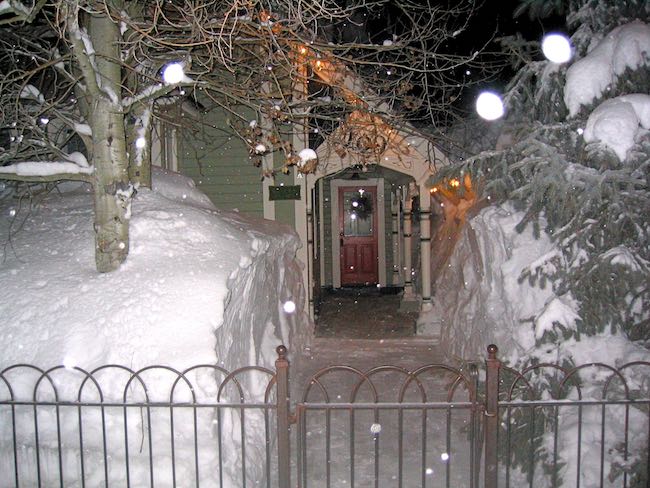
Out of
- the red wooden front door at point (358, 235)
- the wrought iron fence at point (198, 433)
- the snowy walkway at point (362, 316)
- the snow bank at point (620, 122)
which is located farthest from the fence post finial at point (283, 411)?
the red wooden front door at point (358, 235)

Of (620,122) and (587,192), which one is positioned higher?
(620,122)

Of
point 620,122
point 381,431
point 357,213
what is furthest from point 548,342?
point 357,213

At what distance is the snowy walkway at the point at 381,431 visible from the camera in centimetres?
478

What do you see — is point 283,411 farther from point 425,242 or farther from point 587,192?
point 425,242

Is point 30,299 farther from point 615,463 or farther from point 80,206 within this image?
point 615,463

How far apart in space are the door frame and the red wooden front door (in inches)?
4.1

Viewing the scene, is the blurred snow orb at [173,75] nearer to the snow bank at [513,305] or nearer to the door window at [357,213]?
the snow bank at [513,305]

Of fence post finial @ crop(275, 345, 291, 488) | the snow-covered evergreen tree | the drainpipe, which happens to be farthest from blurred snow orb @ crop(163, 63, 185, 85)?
the drainpipe

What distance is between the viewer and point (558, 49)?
5.12 metres

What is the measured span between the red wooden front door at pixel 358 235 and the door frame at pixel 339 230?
0.34 ft

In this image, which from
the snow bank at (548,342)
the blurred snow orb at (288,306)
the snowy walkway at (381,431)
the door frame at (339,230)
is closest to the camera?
the snow bank at (548,342)

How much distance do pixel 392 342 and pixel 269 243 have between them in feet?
12.2

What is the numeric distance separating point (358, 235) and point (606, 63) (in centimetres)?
1034

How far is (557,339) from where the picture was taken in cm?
470
